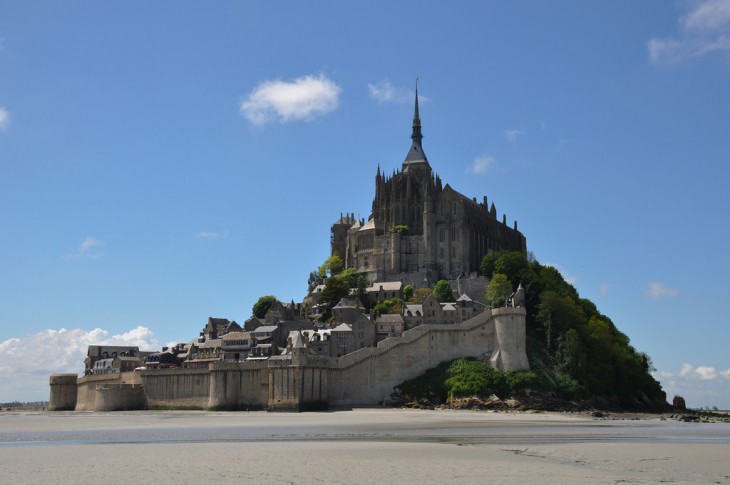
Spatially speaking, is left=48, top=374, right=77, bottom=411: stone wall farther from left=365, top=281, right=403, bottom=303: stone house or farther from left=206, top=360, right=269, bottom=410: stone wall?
left=365, top=281, right=403, bottom=303: stone house

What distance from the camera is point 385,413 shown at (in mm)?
73562

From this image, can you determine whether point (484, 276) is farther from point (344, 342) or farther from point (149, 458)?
point (149, 458)

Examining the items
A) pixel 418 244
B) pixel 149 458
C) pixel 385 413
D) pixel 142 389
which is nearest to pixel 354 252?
pixel 418 244

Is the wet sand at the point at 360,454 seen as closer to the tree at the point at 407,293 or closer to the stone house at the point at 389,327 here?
the stone house at the point at 389,327

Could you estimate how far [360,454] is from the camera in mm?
35688

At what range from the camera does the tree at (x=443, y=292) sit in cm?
10212

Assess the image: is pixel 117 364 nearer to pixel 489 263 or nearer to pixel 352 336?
pixel 352 336

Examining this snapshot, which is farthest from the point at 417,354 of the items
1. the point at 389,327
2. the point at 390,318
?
the point at 390,318

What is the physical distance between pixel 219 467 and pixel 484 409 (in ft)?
166

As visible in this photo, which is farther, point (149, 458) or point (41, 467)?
point (149, 458)

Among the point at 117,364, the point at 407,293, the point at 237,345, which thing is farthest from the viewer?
the point at 407,293

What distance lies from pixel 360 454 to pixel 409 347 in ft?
163

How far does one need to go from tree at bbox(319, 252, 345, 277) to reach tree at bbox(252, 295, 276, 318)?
10.4m

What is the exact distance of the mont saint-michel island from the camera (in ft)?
269
